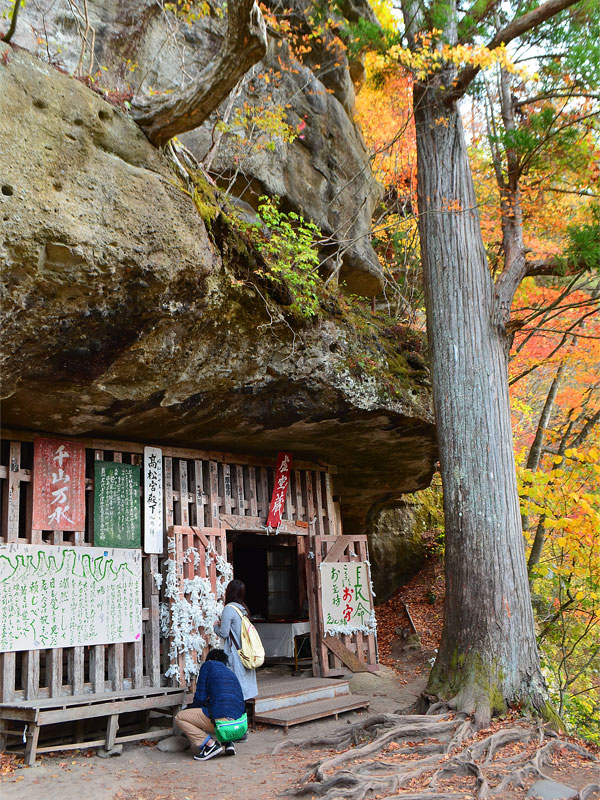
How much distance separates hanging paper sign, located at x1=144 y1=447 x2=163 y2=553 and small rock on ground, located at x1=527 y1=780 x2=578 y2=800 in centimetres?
463

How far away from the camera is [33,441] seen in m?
6.77

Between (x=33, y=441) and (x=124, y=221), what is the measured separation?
296 cm

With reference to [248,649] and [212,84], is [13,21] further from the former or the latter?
[248,649]

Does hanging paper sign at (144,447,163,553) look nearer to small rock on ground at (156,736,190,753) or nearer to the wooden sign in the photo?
the wooden sign

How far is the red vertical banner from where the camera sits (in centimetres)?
665

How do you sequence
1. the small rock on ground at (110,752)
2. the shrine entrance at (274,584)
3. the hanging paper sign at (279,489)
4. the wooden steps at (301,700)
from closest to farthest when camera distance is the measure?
the small rock on ground at (110,752), the wooden steps at (301,700), the hanging paper sign at (279,489), the shrine entrance at (274,584)

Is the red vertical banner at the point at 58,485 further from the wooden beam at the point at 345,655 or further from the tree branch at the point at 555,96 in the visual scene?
the tree branch at the point at 555,96

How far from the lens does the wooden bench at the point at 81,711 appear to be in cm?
→ 544

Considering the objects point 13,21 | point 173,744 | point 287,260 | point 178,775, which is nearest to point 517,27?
point 287,260

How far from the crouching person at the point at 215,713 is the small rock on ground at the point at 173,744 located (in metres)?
0.37

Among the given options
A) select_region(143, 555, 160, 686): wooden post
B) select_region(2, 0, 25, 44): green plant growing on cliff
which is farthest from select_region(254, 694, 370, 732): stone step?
select_region(2, 0, 25, 44): green plant growing on cliff

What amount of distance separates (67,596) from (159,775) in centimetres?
209

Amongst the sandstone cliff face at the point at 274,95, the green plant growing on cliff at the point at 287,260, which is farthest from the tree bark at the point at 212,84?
the sandstone cliff face at the point at 274,95

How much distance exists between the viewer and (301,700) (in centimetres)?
763
